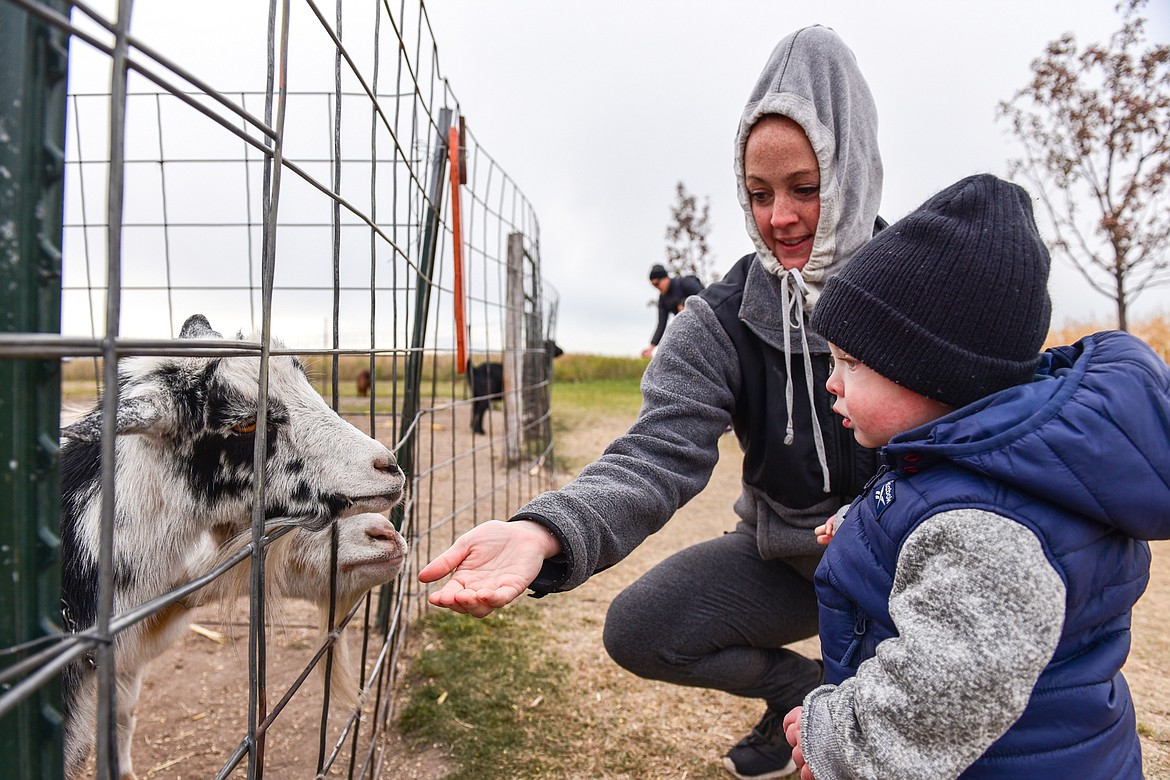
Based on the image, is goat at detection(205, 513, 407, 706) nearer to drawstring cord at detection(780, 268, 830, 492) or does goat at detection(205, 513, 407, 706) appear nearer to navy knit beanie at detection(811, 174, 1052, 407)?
drawstring cord at detection(780, 268, 830, 492)

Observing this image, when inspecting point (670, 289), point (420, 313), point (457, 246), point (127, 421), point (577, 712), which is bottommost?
point (577, 712)

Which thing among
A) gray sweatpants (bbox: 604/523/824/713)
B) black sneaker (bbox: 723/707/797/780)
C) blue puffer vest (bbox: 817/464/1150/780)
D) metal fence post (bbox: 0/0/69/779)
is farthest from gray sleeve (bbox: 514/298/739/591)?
black sneaker (bbox: 723/707/797/780)

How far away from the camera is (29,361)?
0.63 m

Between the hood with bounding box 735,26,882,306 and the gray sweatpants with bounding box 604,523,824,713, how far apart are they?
0.71 metres

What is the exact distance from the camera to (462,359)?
274cm

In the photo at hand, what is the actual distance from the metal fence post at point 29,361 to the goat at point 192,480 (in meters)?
0.75

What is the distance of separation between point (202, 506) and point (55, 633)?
0.90 m

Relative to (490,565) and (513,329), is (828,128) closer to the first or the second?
(490,565)

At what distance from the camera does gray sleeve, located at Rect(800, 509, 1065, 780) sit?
0.93 metres

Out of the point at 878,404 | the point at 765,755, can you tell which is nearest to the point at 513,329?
the point at 765,755

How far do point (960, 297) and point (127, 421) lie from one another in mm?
1296

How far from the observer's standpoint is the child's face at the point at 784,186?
170 cm

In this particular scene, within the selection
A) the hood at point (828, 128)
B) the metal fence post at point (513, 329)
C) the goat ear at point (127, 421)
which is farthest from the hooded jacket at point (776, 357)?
the metal fence post at point (513, 329)

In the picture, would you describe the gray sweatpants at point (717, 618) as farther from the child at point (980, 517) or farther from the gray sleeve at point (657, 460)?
the child at point (980, 517)
